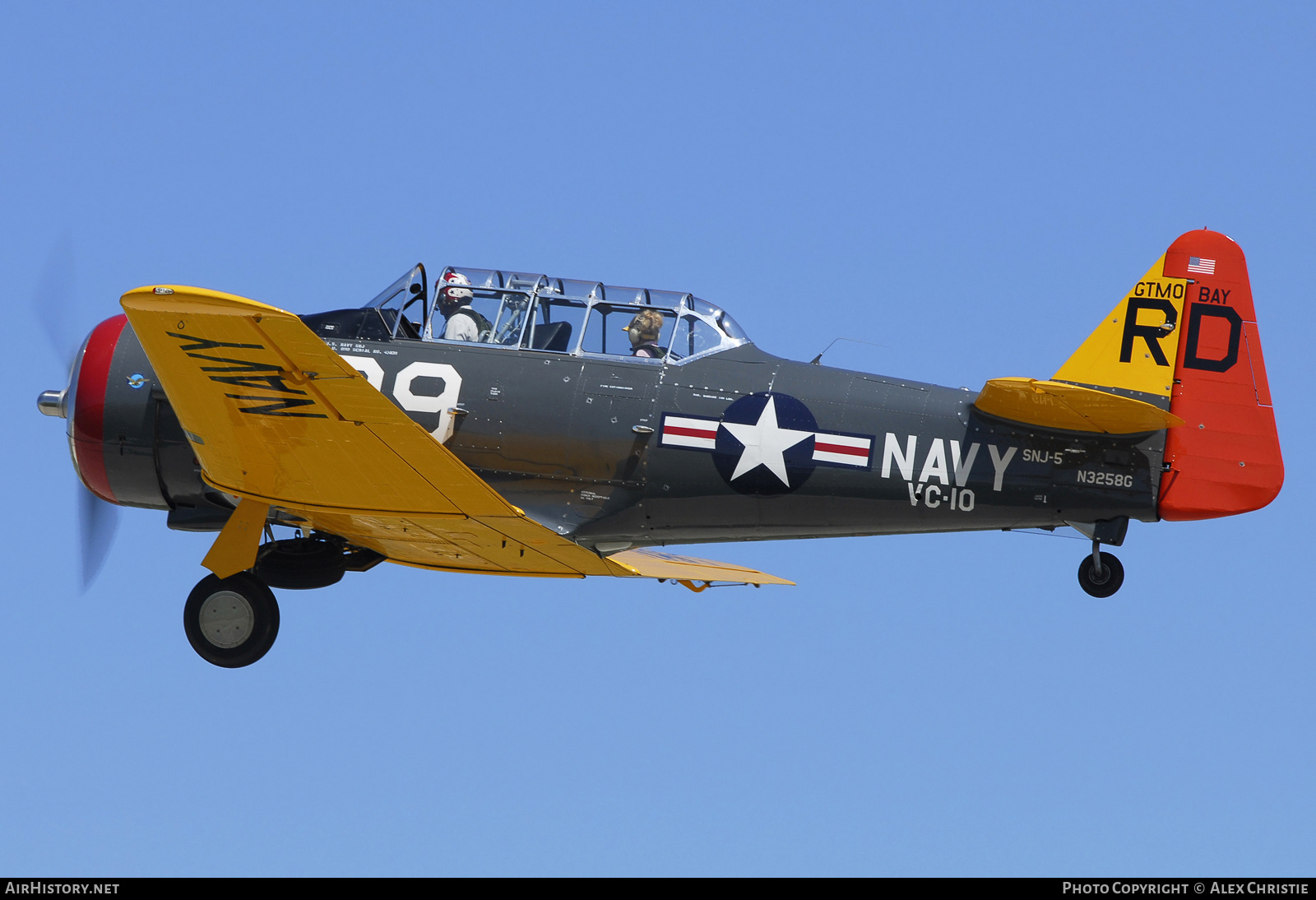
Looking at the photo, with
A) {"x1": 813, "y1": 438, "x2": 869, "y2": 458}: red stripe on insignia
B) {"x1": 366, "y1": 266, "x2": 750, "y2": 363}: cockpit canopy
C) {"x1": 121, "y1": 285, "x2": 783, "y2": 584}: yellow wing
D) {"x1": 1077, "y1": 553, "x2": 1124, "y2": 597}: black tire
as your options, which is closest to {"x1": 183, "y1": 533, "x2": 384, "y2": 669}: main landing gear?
{"x1": 121, "y1": 285, "x2": 783, "y2": 584}: yellow wing

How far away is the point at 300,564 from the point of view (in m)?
11.2

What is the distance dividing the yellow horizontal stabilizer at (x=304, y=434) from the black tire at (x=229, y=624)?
74 centimetres

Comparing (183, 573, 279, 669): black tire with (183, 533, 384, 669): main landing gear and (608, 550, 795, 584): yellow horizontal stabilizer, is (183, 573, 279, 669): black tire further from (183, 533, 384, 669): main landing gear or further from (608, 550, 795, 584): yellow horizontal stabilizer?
(608, 550, 795, 584): yellow horizontal stabilizer

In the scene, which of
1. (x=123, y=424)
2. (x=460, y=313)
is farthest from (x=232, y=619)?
(x=460, y=313)

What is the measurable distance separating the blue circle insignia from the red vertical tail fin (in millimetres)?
2389

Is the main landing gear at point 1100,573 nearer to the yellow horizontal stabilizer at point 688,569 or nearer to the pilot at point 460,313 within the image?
the yellow horizontal stabilizer at point 688,569

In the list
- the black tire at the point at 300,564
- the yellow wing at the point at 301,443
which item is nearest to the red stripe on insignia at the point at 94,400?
the yellow wing at the point at 301,443

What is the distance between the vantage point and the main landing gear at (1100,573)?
10156 mm

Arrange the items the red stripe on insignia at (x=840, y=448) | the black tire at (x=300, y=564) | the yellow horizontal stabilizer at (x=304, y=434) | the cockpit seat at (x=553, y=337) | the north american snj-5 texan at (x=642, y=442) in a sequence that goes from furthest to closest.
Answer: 1. the black tire at (x=300, y=564)
2. the cockpit seat at (x=553, y=337)
3. the red stripe on insignia at (x=840, y=448)
4. the north american snj-5 texan at (x=642, y=442)
5. the yellow horizontal stabilizer at (x=304, y=434)

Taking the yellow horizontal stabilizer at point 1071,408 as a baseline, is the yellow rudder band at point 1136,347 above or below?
above

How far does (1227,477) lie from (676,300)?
3.94 m

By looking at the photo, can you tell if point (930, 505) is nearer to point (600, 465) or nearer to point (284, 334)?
point (600, 465)

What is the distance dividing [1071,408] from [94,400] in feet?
22.4

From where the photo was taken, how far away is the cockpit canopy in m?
10.7
